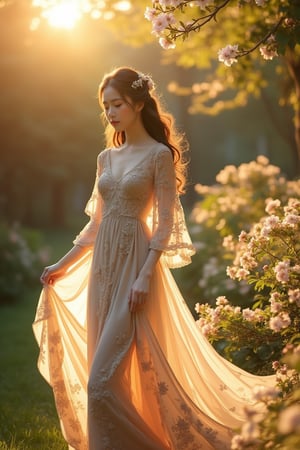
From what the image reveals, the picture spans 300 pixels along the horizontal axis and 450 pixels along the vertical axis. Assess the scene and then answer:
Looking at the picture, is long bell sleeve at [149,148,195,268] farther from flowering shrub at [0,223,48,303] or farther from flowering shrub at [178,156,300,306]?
flowering shrub at [0,223,48,303]

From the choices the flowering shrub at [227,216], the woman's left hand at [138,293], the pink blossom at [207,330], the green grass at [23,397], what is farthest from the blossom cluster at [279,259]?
the flowering shrub at [227,216]

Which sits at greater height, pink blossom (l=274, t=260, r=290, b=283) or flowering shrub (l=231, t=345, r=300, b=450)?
pink blossom (l=274, t=260, r=290, b=283)

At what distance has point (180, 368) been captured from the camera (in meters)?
4.09

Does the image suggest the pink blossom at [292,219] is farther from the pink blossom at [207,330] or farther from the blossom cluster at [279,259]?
the pink blossom at [207,330]

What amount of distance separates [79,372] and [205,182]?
48014 millimetres

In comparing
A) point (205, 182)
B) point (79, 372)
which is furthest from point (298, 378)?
point (205, 182)

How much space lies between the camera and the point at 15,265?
12.9m

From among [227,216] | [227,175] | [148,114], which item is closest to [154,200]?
[148,114]

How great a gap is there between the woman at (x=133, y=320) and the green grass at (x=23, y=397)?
71 cm

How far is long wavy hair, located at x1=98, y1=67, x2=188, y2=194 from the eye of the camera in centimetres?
405

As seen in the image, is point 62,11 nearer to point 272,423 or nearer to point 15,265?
point 15,265

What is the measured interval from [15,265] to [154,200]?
936 centimetres

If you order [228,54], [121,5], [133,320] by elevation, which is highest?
[121,5]

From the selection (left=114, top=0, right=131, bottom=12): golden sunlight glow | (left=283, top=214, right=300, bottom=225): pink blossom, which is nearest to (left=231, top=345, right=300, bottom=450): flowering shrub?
(left=283, top=214, right=300, bottom=225): pink blossom
